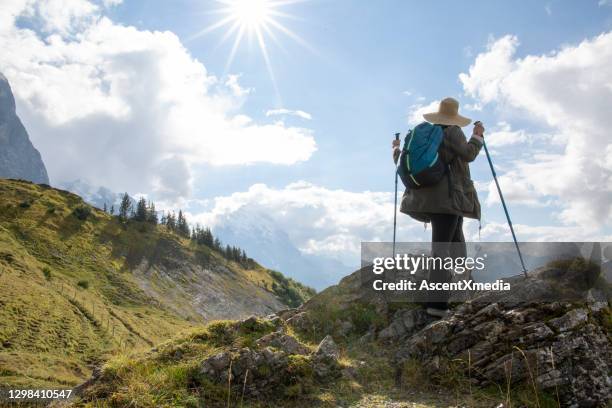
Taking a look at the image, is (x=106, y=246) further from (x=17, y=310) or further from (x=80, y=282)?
(x=17, y=310)

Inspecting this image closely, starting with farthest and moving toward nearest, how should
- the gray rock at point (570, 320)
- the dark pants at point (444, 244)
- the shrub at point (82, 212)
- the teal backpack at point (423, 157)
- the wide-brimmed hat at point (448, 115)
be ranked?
the shrub at point (82, 212) → the wide-brimmed hat at point (448, 115) → the dark pants at point (444, 244) → the teal backpack at point (423, 157) → the gray rock at point (570, 320)

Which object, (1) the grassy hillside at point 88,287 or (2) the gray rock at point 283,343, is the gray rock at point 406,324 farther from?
(1) the grassy hillside at point 88,287

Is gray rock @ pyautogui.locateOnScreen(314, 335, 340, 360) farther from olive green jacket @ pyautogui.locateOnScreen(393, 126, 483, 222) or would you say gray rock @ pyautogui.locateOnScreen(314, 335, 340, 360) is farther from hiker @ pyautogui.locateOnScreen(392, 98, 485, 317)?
olive green jacket @ pyautogui.locateOnScreen(393, 126, 483, 222)

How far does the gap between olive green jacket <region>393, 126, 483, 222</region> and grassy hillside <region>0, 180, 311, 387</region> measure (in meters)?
6.87

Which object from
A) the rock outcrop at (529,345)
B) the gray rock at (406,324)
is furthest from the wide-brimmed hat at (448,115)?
the gray rock at (406,324)

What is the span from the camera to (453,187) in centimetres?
945

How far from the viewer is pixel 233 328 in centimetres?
902

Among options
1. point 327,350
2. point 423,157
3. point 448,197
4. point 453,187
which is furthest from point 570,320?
point 327,350

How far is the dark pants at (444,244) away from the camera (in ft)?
31.8

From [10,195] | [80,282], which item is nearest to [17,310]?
[80,282]

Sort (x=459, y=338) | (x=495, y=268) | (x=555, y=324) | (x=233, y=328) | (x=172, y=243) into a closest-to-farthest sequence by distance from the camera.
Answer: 1. (x=555, y=324)
2. (x=459, y=338)
3. (x=233, y=328)
4. (x=495, y=268)
5. (x=172, y=243)

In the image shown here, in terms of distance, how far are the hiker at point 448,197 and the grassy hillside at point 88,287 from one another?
6827 mm

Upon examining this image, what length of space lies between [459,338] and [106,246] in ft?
462

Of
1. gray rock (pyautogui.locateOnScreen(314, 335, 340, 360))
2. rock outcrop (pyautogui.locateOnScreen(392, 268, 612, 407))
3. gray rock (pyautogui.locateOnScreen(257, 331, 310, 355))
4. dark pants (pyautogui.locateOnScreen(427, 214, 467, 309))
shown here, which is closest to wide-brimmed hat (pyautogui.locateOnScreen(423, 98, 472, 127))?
dark pants (pyautogui.locateOnScreen(427, 214, 467, 309))
